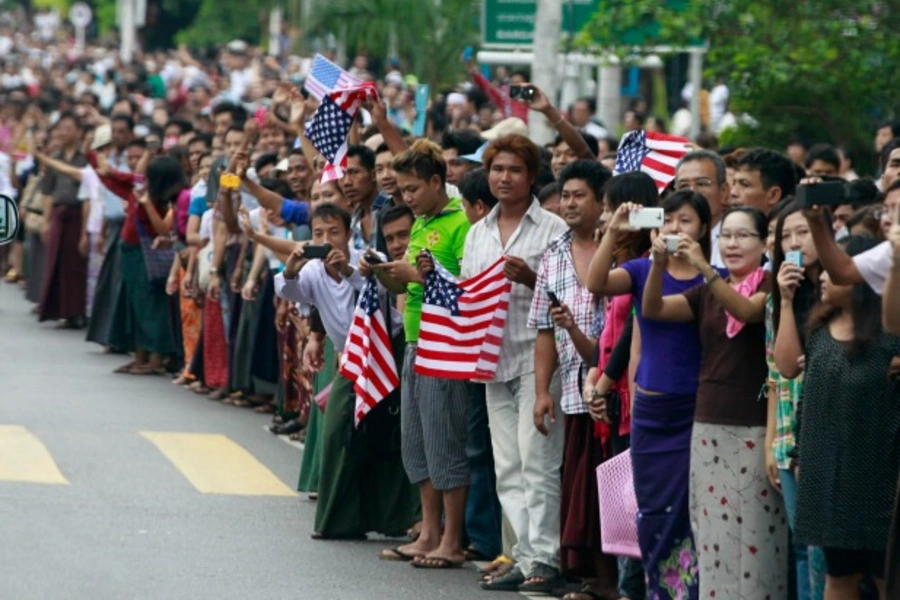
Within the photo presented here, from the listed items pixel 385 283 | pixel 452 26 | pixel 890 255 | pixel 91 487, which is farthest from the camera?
pixel 452 26

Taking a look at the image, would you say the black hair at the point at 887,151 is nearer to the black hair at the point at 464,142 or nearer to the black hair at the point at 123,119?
the black hair at the point at 464,142

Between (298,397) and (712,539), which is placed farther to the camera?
(298,397)

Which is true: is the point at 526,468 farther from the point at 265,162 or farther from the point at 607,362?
the point at 265,162

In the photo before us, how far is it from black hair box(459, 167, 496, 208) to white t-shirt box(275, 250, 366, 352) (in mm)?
959

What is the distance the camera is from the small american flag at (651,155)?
A: 11727 millimetres

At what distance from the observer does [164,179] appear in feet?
64.6

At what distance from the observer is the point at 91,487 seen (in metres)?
13.5

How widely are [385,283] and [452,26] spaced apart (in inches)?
895

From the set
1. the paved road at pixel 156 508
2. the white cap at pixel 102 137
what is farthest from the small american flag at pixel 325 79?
the white cap at pixel 102 137

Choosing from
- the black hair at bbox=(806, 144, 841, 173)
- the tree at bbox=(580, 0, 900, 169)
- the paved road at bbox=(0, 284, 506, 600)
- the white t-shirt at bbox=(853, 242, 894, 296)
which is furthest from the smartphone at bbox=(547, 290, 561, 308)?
the tree at bbox=(580, 0, 900, 169)

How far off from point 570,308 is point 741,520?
178cm

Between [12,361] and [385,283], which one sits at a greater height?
[385,283]

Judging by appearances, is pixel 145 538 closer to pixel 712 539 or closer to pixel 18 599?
pixel 18 599

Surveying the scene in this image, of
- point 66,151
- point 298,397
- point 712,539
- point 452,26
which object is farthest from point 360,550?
point 452,26
